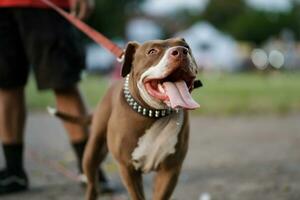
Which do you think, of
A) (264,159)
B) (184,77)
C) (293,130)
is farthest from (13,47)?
(293,130)

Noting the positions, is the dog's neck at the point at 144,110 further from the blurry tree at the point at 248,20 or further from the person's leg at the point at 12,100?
the blurry tree at the point at 248,20

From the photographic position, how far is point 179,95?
3.39 metres

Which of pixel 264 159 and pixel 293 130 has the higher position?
pixel 264 159

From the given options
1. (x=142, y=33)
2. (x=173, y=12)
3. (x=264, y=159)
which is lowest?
(x=173, y=12)

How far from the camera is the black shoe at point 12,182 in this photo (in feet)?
17.5

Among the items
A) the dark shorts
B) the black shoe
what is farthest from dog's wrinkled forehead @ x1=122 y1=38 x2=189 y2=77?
the black shoe

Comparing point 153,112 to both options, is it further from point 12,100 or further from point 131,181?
point 12,100

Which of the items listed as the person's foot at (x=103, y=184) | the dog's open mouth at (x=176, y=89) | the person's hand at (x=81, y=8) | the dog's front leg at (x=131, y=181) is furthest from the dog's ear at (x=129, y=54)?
the person's foot at (x=103, y=184)

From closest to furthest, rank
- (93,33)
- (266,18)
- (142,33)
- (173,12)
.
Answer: (93,33) → (142,33) → (266,18) → (173,12)

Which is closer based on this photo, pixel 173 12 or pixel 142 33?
pixel 142 33

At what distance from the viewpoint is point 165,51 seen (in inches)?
136

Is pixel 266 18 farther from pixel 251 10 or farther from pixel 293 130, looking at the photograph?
pixel 293 130

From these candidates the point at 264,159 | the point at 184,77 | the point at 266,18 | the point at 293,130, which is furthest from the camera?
the point at 266,18

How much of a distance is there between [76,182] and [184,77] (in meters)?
2.51
